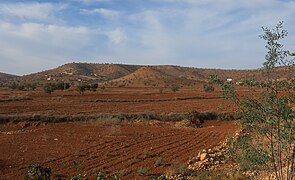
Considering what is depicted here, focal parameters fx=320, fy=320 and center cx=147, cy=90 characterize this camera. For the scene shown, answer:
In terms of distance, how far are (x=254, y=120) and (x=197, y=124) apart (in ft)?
73.5

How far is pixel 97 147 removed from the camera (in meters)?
18.5

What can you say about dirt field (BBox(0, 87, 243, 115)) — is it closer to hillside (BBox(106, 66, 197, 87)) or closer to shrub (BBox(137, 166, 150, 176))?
shrub (BBox(137, 166, 150, 176))

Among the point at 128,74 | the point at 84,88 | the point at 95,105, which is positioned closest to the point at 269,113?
the point at 95,105

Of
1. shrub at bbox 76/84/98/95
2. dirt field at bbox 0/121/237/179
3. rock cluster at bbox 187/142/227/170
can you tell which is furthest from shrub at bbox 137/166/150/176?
shrub at bbox 76/84/98/95

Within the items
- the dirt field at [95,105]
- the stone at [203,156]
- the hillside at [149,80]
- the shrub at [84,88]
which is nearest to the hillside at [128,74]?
the hillside at [149,80]

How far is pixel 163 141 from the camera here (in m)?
20.5

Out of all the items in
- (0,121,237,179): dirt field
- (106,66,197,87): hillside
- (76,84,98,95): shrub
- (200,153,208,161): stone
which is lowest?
(0,121,237,179): dirt field

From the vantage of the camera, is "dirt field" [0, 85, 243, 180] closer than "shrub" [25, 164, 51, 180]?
No

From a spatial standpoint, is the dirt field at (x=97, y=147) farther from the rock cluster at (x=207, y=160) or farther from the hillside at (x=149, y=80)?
the hillside at (x=149, y=80)

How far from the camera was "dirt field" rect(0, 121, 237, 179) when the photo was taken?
47.3ft

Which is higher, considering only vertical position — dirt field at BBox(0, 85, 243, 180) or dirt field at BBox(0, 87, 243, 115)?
dirt field at BBox(0, 87, 243, 115)

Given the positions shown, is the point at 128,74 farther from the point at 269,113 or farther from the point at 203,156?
the point at 269,113

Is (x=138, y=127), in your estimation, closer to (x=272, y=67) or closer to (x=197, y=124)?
(x=197, y=124)

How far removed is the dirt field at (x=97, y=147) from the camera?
47.3ft
